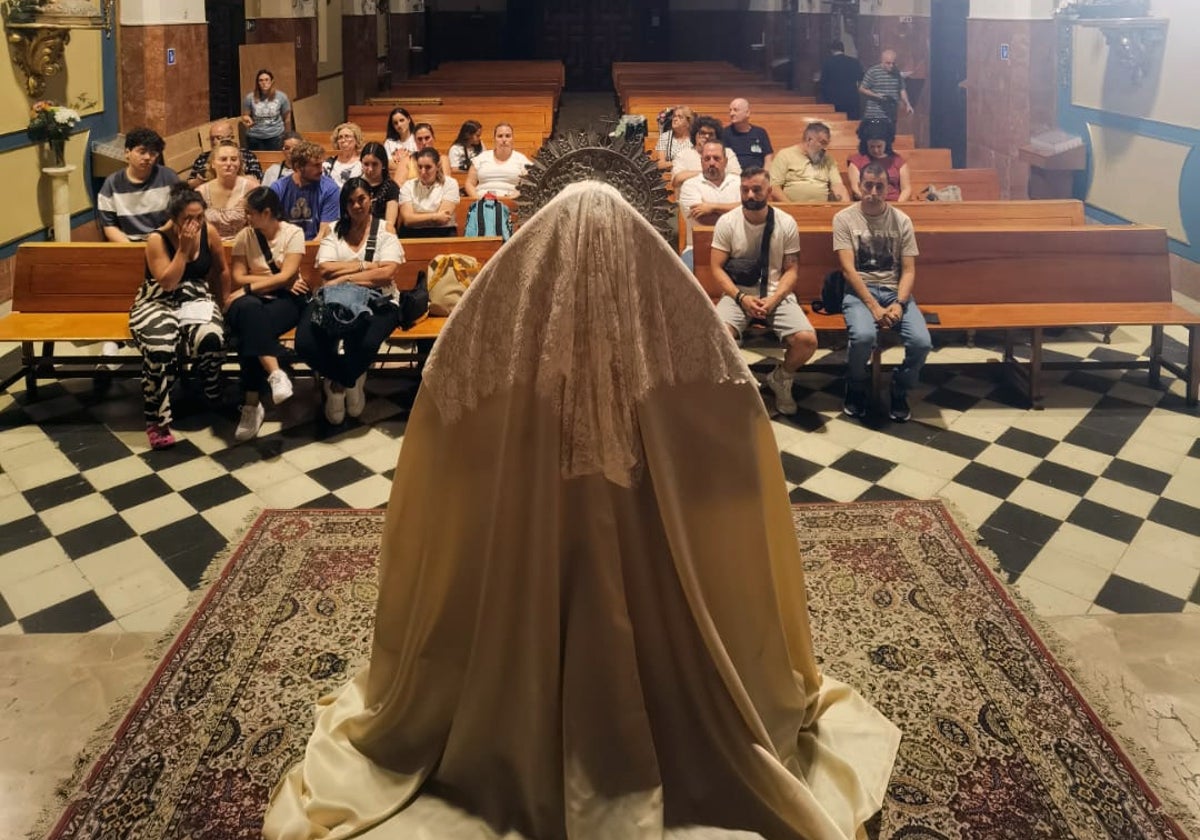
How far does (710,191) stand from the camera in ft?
20.2

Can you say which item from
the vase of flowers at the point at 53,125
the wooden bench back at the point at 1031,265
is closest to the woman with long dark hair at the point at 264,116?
the vase of flowers at the point at 53,125

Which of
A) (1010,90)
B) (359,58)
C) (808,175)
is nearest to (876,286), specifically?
(808,175)

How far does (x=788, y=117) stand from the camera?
9.47m

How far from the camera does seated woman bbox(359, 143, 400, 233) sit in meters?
6.01

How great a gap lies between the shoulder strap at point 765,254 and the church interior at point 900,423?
0.56 m

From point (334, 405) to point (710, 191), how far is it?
108 inches

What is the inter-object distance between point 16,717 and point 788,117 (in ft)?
27.7

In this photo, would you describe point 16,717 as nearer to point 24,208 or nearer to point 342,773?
point 342,773

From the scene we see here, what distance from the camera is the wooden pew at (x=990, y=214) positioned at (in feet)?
20.5

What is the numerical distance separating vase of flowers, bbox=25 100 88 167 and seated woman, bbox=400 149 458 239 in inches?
105

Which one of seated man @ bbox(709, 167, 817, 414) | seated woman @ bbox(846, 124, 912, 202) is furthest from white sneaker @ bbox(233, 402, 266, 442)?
seated woman @ bbox(846, 124, 912, 202)

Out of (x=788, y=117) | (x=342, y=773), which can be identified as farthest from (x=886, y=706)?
(x=788, y=117)

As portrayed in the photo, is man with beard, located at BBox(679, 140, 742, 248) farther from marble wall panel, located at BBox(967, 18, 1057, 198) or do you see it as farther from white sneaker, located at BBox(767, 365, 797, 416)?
marble wall panel, located at BBox(967, 18, 1057, 198)

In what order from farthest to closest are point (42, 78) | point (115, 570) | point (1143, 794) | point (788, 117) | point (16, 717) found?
point (788, 117) → point (42, 78) → point (115, 570) → point (16, 717) → point (1143, 794)
